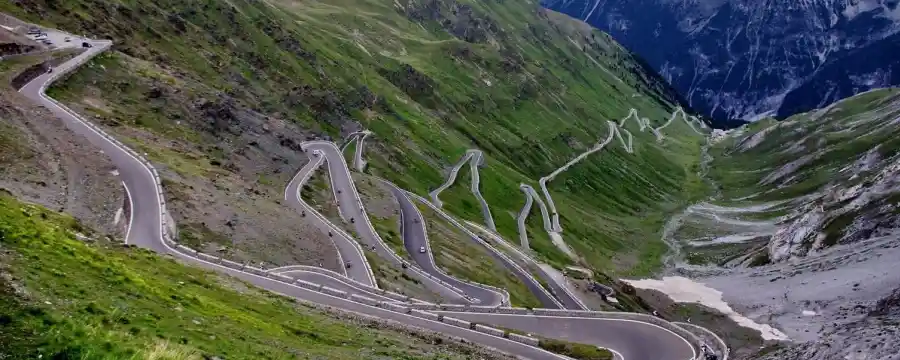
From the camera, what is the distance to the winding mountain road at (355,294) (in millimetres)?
54844

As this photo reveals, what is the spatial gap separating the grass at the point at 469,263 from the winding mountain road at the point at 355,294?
817 inches

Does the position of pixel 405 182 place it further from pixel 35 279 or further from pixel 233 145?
pixel 35 279

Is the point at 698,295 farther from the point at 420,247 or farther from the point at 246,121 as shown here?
the point at 246,121

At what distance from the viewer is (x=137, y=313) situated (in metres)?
30.1

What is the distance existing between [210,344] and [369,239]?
61631 millimetres

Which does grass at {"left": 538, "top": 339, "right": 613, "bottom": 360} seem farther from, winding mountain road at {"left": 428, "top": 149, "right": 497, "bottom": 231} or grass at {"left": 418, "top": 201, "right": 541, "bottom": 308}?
winding mountain road at {"left": 428, "top": 149, "right": 497, "bottom": 231}

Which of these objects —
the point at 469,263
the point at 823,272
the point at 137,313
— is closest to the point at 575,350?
the point at 137,313

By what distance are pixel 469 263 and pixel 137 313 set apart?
72686 mm

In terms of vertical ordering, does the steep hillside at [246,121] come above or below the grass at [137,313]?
above

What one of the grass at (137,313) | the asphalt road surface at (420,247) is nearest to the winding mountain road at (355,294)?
the grass at (137,313)

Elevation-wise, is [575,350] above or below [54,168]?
above

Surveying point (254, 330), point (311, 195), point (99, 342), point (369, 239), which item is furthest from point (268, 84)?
point (99, 342)

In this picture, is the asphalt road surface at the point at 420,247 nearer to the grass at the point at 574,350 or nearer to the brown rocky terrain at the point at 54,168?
the grass at the point at 574,350

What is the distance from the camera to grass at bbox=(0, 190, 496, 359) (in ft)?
75.0
